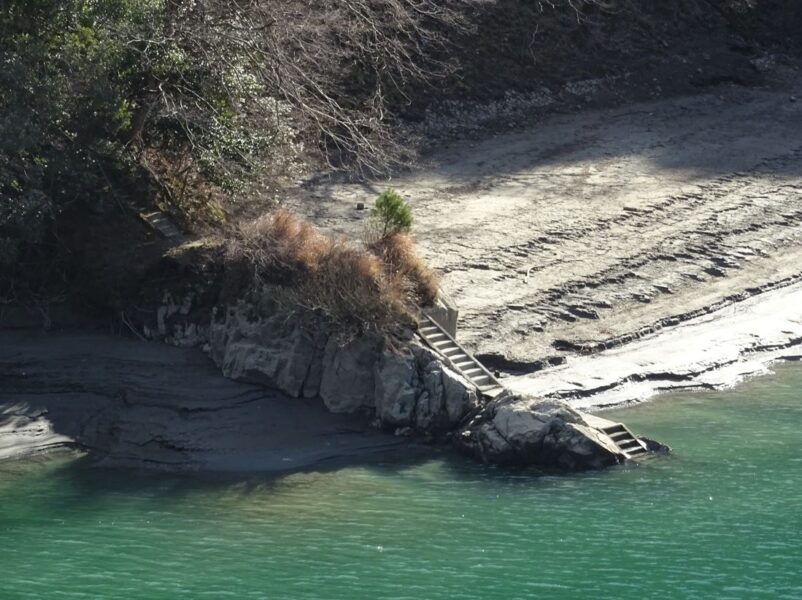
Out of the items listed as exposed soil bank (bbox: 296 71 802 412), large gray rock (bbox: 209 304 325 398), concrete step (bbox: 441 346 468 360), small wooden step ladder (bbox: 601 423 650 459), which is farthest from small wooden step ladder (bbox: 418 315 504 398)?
small wooden step ladder (bbox: 601 423 650 459)

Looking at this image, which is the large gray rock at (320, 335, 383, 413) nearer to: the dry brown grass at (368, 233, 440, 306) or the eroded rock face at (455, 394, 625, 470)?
the dry brown grass at (368, 233, 440, 306)

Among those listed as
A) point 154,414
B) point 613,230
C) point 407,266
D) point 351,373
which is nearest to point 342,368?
point 351,373

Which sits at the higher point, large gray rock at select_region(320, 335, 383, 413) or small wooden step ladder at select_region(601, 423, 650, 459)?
large gray rock at select_region(320, 335, 383, 413)

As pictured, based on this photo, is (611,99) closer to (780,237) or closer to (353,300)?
(780,237)

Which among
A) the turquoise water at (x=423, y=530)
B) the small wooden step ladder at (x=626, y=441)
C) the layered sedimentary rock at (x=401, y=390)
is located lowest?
the turquoise water at (x=423, y=530)

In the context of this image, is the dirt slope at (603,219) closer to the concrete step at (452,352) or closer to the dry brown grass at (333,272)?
the concrete step at (452,352)

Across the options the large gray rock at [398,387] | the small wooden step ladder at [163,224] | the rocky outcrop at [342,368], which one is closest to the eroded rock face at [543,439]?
the rocky outcrop at [342,368]

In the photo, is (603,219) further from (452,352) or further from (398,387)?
(398,387)
